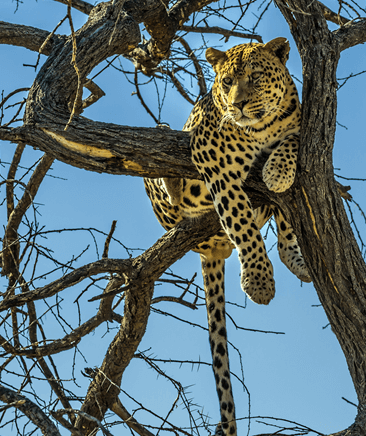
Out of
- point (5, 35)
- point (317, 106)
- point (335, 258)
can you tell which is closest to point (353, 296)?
point (335, 258)

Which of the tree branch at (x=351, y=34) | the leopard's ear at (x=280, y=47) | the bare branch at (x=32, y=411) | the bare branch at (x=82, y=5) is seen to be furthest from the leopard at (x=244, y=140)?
the bare branch at (x=82, y=5)

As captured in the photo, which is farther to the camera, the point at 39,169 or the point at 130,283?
the point at 39,169

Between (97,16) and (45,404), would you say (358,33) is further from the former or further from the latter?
(45,404)

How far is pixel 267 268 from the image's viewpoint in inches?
175

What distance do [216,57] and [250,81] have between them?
17.5 inches

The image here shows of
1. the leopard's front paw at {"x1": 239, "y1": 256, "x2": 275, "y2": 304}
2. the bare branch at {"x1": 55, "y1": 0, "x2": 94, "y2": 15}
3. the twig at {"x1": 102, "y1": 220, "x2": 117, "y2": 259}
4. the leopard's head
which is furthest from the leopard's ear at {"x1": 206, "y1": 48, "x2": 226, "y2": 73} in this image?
the bare branch at {"x1": 55, "y1": 0, "x2": 94, "y2": 15}

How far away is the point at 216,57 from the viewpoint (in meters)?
4.81

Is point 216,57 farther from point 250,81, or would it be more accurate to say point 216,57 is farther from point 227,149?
point 227,149

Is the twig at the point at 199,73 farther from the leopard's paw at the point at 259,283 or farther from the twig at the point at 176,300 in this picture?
the leopard's paw at the point at 259,283

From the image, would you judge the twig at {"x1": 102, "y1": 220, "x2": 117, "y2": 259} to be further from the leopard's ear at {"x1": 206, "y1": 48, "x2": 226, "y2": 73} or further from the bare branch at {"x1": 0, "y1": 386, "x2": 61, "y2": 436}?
the bare branch at {"x1": 0, "y1": 386, "x2": 61, "y2": 436}

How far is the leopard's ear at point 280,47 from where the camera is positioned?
466cm

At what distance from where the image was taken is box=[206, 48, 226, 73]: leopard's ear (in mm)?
4773

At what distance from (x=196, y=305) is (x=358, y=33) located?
2399 mm

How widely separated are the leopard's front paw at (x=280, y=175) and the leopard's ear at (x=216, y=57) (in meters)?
1.12
